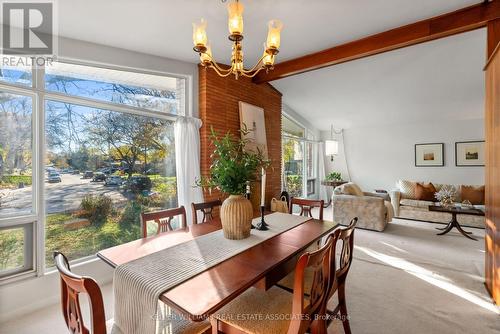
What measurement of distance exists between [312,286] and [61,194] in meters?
2.49

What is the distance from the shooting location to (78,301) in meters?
0.91

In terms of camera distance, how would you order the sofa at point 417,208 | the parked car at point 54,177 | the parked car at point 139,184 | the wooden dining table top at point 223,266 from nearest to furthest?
the wooden dining table top at point 223,266 < the parked car at point 54,177 < the parked car at point 139,184 < the sofa at point 417,208

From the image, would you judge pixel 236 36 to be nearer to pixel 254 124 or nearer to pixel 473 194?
pixel 254 124

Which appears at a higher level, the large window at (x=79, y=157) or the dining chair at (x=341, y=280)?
the large window at (x=79, y=157)

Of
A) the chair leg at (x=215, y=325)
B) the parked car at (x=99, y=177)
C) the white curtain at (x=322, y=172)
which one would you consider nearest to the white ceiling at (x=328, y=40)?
the parked car at (x=99, y=177)

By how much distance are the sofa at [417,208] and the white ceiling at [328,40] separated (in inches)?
73.1

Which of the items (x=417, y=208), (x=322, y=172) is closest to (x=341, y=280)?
(x=417, y=208)

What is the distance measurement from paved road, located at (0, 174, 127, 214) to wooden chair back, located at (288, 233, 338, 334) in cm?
236

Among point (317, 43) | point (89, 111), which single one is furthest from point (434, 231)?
point (89, 111)

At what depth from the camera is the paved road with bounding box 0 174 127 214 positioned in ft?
6.76

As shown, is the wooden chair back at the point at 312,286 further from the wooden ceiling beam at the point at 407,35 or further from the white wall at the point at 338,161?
the white wall at the point at 338,161

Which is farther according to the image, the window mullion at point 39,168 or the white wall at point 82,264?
the window mullion at point 39,168

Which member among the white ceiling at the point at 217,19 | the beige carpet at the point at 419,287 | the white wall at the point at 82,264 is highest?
the white ceiling at the point at 217,19

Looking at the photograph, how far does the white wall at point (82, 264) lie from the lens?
1.99 metres
